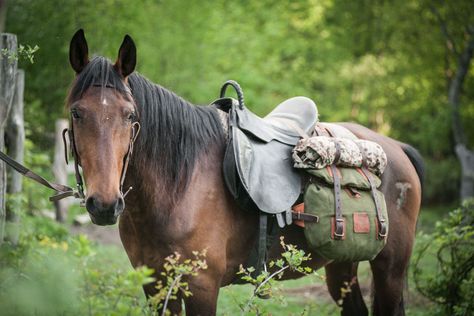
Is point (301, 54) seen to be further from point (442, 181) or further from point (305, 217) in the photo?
point (305, 217)

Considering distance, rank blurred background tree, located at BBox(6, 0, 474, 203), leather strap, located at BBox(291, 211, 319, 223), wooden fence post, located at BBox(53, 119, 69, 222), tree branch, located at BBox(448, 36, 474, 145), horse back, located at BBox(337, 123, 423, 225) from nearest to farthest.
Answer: leather strap, located at BBox(291, 211, 319, 223) < horse back, located at BBox(337, 123, 423, 225) < wooden fence post, located at BBox(53, 119, 69, 222) < blurred background tree, located at BBox(6, 0, 474, 203) < tree branch, located at BBox(448, 36, 474, 145)

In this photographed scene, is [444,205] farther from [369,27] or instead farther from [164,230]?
[164,230]

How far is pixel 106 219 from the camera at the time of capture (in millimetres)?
2396

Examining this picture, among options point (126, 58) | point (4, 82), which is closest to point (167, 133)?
point (126, 58)

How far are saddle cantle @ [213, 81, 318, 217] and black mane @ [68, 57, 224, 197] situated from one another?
7.1 inches

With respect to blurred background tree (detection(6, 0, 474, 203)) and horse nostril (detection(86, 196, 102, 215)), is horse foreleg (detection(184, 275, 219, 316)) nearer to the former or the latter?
horse nostril (detection(86, 196, 102, 215))

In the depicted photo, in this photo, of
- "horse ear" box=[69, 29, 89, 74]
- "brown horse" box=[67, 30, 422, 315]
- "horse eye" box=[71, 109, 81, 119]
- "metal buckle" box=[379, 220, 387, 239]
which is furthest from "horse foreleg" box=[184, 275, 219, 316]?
"horse ear" box=[69, 29, 89, 74]

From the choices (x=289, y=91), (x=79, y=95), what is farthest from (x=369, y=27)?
(x=79, y=95)

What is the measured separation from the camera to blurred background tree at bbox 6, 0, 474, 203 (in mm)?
9773

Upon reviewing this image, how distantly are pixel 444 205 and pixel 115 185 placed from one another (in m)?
13.7

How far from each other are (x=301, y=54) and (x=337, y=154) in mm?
12285

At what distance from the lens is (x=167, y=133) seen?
2953mm

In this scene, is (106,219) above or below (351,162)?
below

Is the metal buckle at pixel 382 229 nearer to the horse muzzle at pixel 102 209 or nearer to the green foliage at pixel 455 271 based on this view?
the green foliage at pixel 455 271
